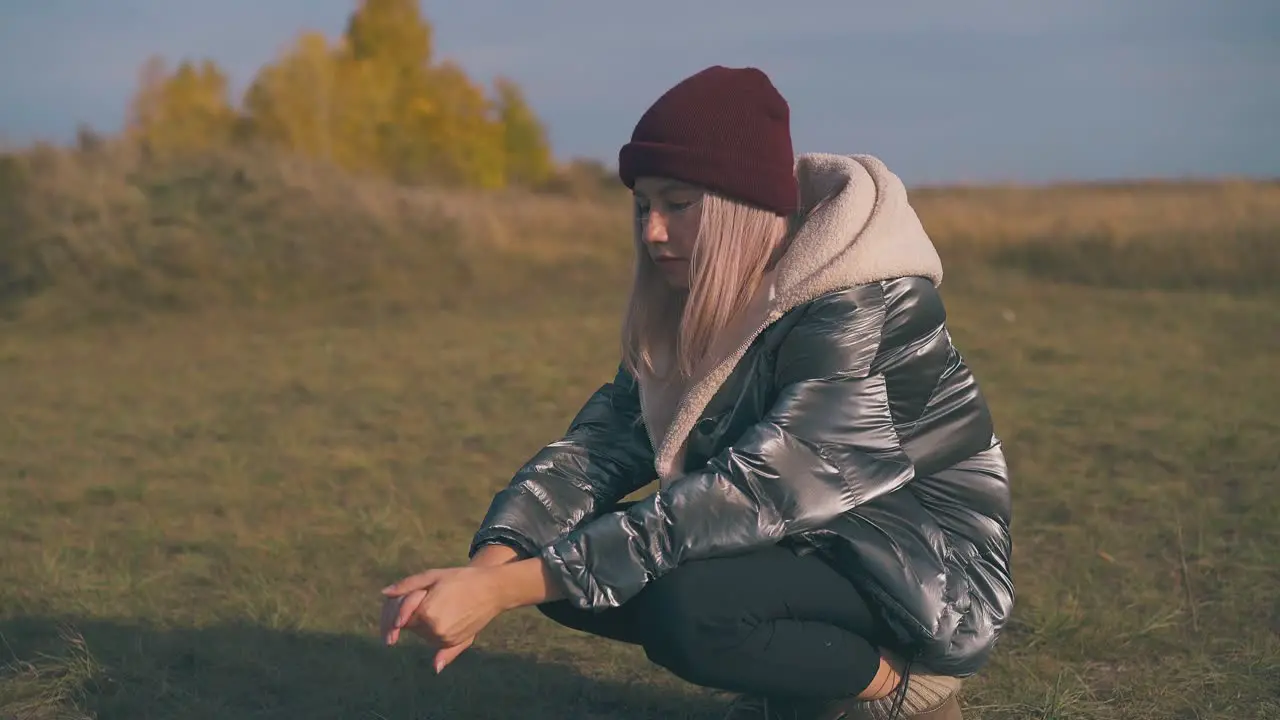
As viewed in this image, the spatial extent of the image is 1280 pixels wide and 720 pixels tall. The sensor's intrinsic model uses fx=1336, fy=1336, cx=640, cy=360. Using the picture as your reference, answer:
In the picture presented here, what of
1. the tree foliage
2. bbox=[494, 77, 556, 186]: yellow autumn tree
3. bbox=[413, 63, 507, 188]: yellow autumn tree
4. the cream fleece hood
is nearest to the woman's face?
the cream fleece hood

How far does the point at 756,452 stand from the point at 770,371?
0.23 meters

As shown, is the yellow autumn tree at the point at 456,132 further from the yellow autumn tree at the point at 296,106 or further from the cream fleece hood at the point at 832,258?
the cream fleece hood at the point at 832,258

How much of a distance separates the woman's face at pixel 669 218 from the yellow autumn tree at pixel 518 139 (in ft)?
104

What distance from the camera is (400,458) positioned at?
17.9 ft

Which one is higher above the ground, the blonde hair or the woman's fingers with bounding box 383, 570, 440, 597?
the blonde hair

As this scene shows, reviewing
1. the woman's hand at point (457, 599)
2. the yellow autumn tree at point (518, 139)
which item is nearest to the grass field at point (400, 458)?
the woman's hand at point (457, 599)

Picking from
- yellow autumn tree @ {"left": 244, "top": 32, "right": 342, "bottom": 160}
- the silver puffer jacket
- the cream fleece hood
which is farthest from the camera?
yellow autumn tree @ {"left": 244, "top": 32, "right": 342, "bottom": 160}

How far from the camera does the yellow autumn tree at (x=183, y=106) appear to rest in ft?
75.7

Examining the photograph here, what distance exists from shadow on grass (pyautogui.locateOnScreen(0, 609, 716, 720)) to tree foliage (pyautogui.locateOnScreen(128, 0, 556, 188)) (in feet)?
62.1

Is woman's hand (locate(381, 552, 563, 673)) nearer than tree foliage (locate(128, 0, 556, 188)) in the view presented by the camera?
Yes

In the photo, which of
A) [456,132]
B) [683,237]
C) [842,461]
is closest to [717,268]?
[683,237]

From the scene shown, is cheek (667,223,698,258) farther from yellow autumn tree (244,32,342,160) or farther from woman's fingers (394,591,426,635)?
yellow autumn tree (244,32,342,160)

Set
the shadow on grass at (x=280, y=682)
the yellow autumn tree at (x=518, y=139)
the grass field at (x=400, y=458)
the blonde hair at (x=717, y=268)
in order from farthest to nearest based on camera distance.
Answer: the yellow autumn tree at (x=518, y=139), the grass field at (x=400, y=458), the shadow on grass at (x=280, y=682), the blonde hair at (x=717, y=268)

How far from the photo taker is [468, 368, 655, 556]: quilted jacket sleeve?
2379 mm
